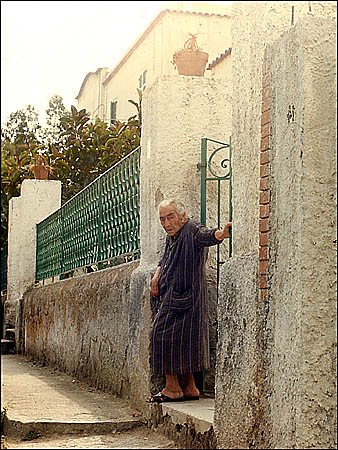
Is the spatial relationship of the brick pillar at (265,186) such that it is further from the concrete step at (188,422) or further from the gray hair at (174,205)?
the gray hair at (174,205)

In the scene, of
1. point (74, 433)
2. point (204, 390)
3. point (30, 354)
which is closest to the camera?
point (74, 433)

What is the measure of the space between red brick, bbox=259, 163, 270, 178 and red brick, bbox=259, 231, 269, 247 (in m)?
0.32

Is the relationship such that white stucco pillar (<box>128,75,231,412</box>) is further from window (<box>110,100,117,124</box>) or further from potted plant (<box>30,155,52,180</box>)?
window (<box>110,100,117,124</box>)

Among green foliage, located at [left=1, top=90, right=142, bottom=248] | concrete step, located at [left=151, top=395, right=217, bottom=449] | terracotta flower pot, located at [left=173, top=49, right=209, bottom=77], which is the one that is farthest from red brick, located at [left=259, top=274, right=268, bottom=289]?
green foliage, located at [left=1, top=90, right=142, bottom=248]

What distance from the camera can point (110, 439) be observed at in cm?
587

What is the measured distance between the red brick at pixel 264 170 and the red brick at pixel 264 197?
3.9 inches

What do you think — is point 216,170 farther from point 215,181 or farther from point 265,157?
point 265,157

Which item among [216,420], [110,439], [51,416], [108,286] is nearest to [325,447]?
[216,420]

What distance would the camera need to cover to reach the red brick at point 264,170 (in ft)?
14.8

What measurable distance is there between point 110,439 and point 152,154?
2375 millimetres

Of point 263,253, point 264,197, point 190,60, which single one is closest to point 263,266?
point 263,253

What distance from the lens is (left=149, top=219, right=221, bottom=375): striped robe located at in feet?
19.8

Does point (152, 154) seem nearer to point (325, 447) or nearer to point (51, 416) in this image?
point (51, 416)

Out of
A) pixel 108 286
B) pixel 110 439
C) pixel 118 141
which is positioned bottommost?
pixel 110 439
